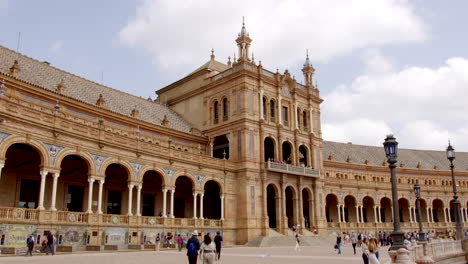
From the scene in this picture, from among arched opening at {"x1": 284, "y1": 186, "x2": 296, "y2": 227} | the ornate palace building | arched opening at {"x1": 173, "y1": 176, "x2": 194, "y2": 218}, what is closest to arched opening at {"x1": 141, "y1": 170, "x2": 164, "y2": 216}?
the ornate palace building

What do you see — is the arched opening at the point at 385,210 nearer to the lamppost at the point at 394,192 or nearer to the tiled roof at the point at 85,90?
the tiled roof at the point at 85,90

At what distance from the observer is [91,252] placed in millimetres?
25906

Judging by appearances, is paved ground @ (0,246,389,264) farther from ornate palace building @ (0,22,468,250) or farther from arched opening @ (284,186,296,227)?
arched opening @ (284,186,296,227)

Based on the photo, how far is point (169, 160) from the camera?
35.1 m

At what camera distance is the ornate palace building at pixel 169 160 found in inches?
1040

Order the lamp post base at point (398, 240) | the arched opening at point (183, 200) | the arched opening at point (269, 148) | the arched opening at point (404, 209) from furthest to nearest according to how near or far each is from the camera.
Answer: the arched opening at point (404, 209)
the arched opening at point (269, 148)
the arched opening at point (183, 200)
the lamp post base at point (398, 240)

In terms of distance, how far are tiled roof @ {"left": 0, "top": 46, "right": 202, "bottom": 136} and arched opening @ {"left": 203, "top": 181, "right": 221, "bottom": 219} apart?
19.7 feet

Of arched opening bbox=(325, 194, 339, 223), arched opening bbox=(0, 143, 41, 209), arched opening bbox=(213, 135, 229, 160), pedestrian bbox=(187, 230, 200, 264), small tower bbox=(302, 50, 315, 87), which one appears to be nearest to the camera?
pedestrian bbox=(187, 230, 200, 264)

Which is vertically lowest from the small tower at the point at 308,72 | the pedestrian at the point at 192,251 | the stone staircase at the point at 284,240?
the stone staircase at the point at 284,240

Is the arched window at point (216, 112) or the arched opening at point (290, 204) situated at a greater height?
the arched window at point (216, 112)

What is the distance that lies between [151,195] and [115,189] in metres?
4.52

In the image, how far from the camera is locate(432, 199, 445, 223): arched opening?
7012 centimetres

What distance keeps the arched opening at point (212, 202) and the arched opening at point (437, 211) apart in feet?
142

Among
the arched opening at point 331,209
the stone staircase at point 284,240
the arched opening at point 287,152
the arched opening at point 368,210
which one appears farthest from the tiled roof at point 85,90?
the arched opening at point 368,210
